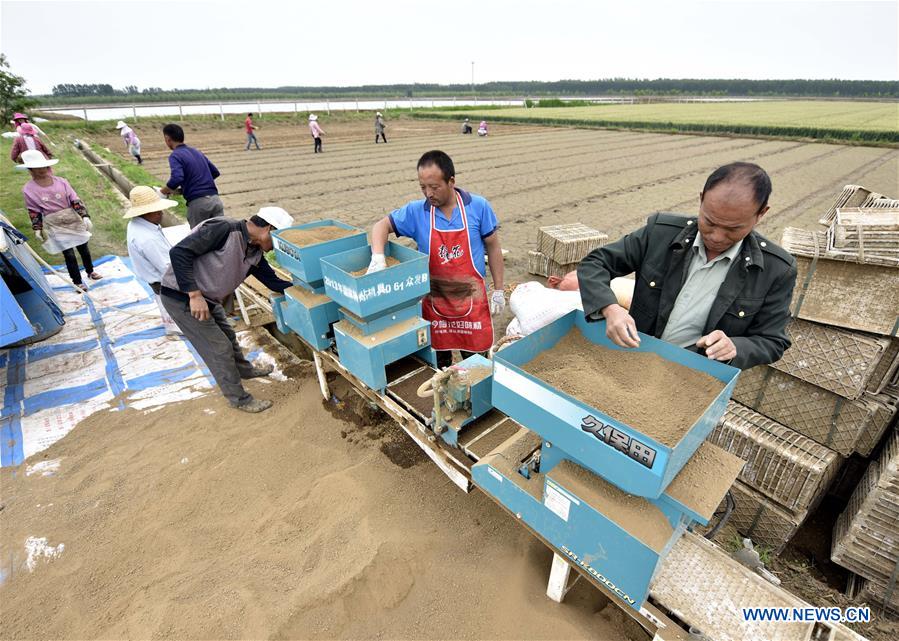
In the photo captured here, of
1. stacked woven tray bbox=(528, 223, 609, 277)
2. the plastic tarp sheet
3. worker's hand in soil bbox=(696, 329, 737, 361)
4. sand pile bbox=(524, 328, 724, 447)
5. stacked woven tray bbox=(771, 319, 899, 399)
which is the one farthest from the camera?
stacked woven tray bbox=(528, 223, 609, 277)

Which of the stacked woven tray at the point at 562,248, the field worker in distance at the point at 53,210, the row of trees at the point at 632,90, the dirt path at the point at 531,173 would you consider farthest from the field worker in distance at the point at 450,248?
the row of trees at the point at 632,90

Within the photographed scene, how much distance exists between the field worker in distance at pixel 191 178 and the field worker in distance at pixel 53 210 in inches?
46.5

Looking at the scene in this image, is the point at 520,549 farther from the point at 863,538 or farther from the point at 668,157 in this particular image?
the point at 668,157

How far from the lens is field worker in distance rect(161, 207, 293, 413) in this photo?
10.2 feet

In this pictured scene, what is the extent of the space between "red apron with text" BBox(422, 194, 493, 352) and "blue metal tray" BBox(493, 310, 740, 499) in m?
1.42

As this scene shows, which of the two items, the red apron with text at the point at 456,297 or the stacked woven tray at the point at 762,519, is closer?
the stacked woven tray at the point at 762,519

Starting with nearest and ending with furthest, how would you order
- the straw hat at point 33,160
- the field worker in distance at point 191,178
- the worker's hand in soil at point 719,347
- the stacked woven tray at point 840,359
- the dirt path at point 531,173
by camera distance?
the worker's hand in soil at point 719,347 → the stacked woven tray at point 840,359 → the straw hat at point 33,160 → the field worker in distance at point 191,178 → the dirt path at point 531,173

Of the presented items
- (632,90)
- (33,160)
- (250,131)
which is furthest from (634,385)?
(632,90)

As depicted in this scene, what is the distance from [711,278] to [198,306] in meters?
3.38

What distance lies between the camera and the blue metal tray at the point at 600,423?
1.35 meters

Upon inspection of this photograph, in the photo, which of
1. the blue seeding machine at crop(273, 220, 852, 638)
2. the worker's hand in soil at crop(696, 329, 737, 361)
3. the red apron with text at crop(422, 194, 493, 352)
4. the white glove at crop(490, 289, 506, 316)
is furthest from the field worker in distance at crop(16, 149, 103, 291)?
the worker's hand in soil at crop(696, 329, 737, 361)

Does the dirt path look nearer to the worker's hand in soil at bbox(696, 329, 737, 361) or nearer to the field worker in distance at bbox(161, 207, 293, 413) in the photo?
the field worker in distance at bbox(161, 207, 293, 413)

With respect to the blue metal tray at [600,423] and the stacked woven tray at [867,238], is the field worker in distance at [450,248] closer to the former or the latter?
the blue metal tray at [600,423]

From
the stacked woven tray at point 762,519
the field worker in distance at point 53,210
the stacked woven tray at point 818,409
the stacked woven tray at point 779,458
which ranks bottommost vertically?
the stacked woven tray at point 762,519
